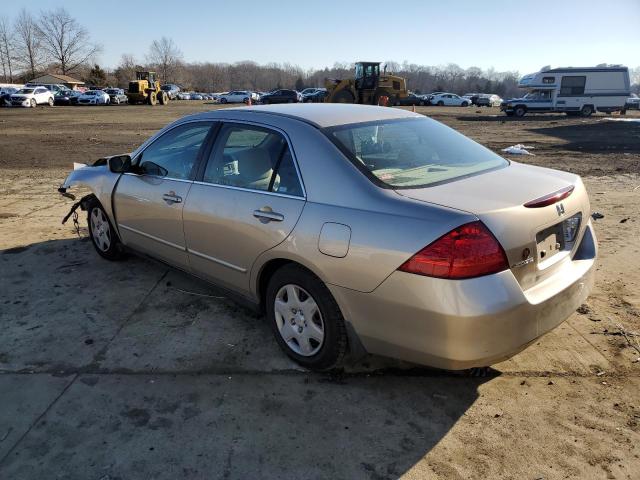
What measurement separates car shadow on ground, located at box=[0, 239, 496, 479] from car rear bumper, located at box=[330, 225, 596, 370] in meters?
0.45

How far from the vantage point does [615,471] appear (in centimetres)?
237

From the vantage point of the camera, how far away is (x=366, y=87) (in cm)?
3238

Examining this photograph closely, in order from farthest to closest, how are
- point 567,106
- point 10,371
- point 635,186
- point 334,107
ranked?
1. point 567,106
2. point 635,186
3. point 334,107
4. point 10,371

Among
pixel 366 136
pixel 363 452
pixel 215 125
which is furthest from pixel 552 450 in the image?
pixel 215 125

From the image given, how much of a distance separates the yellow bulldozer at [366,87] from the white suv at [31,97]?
92.5ft

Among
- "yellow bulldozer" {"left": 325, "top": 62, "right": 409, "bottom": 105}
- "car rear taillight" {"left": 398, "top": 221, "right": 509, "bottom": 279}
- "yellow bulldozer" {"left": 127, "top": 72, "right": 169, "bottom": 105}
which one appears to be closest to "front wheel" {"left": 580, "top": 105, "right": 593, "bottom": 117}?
"yellow bulldozer" {"left": 325, "top": 62, "right": 409, "bottom": 105}

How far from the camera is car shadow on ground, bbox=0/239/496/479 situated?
2490 mm

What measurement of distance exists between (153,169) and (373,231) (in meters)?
2.53

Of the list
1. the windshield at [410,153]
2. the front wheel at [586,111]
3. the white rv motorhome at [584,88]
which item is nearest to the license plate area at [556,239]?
the windshield at [410,153]

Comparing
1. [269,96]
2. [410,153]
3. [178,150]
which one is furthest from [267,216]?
[269,96]

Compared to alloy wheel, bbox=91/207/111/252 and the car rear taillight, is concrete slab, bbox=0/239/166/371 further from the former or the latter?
the car rear taillight

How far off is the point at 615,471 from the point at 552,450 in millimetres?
280

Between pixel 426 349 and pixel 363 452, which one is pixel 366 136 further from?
pixel 363 452

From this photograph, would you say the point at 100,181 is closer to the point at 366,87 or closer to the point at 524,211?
the point at 524,211
